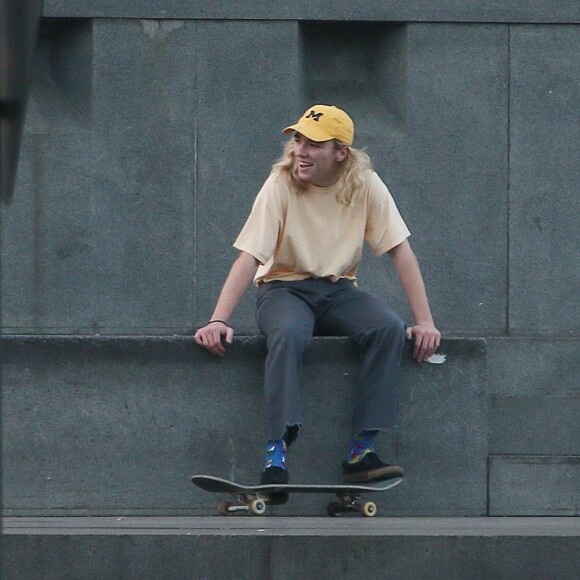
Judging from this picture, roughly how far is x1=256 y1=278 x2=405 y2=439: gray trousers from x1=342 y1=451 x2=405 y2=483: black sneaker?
0.14m

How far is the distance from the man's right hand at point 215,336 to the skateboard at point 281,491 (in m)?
0.58

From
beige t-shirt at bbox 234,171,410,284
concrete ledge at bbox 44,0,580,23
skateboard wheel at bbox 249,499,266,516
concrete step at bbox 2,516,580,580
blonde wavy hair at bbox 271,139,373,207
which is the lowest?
concrete step at bbox 2,516,580,580

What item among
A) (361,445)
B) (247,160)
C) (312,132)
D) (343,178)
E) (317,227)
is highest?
(247,160)

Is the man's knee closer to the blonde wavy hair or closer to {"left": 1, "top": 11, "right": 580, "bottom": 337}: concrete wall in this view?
the blonde wavy hair

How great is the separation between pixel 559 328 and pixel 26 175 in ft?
10.8

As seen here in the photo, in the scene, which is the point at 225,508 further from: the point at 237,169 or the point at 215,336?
the point at 237,169

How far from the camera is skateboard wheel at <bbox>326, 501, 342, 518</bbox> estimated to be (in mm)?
5746

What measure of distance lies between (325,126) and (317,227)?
1.44ft

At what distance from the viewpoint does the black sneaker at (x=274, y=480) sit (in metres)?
5.44

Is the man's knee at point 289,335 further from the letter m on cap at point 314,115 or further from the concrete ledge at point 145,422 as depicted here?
the letter m on cap at point 314,115

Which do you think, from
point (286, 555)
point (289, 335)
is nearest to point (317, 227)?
point (289, 335)

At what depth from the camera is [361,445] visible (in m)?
5.70

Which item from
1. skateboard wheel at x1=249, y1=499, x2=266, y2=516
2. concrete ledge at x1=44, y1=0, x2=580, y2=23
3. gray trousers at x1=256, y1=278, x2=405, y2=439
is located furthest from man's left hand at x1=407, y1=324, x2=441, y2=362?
concrete ledge at x1=44, y1=0, x2=580, y2=23

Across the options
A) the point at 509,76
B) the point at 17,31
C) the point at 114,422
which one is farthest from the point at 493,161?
the point at 17,31
